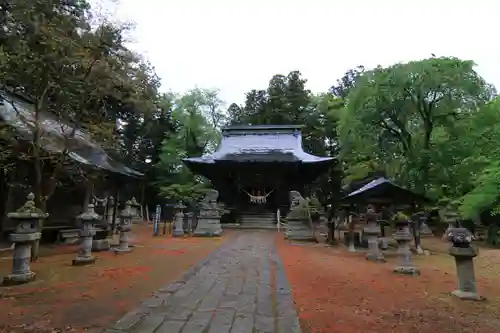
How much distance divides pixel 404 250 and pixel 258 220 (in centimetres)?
1513

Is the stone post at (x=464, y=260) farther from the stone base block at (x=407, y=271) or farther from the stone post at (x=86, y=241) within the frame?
the stone post at (x=86, y=241)

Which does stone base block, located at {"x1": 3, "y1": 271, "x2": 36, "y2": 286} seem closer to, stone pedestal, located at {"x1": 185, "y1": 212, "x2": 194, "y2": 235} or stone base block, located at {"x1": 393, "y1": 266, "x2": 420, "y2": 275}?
stone base block, located at {"x1": 393, "y1": 266, "x2": 420, "y2": 275}

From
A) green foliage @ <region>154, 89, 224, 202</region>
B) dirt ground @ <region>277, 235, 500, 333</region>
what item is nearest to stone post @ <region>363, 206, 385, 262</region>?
dirt ground @ <region>277, 235, 500, 333</region>

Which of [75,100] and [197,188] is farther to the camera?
[197,188]

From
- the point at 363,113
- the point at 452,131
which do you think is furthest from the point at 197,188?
the point at 452,131

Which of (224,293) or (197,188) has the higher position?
(197,188)

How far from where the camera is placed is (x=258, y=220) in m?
23.1

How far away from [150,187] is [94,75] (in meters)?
27.2

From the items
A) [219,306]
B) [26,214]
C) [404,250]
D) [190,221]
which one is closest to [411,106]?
[404,250]

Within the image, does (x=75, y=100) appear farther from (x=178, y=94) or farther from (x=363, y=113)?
(x=178, y=94)

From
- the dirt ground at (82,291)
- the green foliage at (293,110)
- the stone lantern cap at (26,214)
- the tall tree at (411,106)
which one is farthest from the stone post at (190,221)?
the green foliage at (293,110)

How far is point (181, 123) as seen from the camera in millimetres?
35219

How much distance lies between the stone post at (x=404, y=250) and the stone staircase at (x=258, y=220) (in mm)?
13179

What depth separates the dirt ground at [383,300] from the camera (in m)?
4.24
